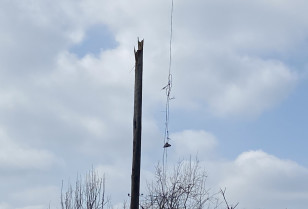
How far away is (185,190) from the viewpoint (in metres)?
21.0

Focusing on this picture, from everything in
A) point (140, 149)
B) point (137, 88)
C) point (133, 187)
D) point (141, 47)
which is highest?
point (141, 47)

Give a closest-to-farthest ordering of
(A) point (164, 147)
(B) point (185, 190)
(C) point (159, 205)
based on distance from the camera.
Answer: (A) point (164, 147), (C) point (159, 205), (B) point (185, 190)

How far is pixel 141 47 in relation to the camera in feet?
48.7

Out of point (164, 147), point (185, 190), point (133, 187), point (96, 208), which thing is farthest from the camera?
point (96, 208)

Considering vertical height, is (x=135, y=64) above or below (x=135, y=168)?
above

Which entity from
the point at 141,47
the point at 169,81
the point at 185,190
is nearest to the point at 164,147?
the point at 169,81

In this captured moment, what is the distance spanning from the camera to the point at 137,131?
14.3 metres

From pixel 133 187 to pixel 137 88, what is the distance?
7.71 feet

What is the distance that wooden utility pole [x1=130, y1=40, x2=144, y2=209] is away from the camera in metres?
13.9

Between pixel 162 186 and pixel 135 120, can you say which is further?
pixel 162 186

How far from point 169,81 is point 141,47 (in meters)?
1.85

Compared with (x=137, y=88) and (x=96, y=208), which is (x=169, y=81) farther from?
(x=96, y=208)

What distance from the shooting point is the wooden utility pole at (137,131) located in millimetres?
13939

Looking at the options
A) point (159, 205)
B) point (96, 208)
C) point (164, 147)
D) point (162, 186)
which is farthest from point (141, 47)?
point (96, 208)
